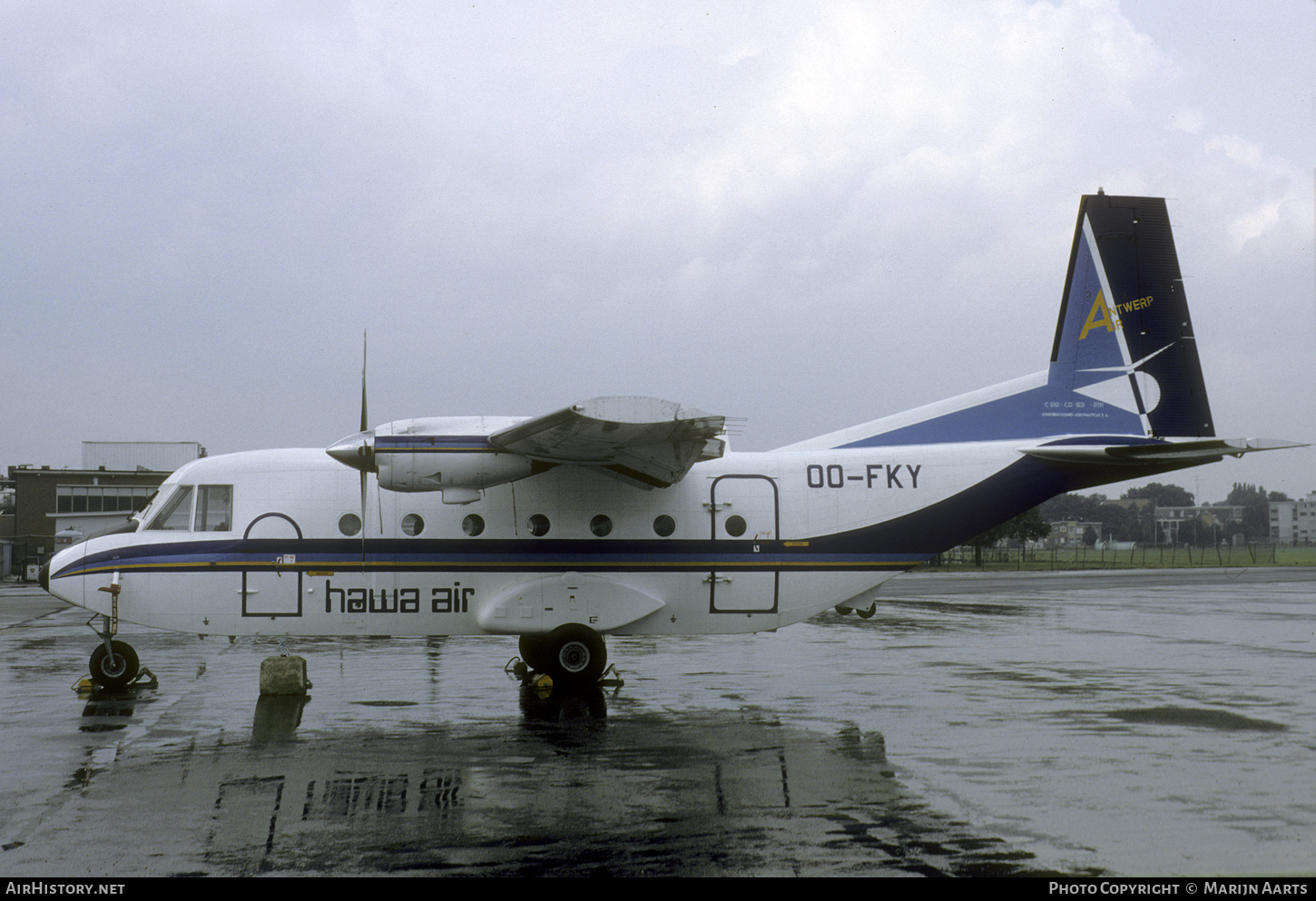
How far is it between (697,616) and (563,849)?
706 centimetres

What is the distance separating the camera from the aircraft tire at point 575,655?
12.5 metres

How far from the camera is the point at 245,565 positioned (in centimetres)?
1256

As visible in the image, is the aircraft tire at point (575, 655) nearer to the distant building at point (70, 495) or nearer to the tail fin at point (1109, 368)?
the tail fin at point (1109, 368)

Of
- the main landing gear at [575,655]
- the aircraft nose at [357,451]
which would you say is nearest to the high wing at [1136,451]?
the main landing gear at [575,655]

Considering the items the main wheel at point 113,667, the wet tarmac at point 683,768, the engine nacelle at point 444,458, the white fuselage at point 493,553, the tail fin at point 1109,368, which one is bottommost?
the wet tarmac at point 683,768

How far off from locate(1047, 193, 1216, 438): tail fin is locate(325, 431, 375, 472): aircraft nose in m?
9.28

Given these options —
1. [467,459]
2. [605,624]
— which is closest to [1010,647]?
[605,624]

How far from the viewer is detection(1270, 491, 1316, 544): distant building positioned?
14438 centimetres

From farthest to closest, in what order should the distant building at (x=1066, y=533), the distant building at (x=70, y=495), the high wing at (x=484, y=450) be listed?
the distant building at (x=1066, y=533) → the distant building at (x=70, y=495) → the high wing at (x=484, y=450)

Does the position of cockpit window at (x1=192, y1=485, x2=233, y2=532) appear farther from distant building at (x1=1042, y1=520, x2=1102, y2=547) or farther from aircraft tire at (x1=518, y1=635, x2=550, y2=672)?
distant building at (x1=1042, y1=520, x2=1102, y2=547)

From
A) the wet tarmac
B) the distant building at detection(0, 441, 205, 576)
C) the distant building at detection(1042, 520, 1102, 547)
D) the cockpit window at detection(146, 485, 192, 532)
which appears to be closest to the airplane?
the cockpit window at detection(146, 485, 192, 532)

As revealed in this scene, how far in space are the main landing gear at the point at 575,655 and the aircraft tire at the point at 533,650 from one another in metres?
0.66

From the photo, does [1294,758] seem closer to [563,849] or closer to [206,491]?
[563,849]

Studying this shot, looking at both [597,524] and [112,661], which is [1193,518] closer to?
[597,524]
